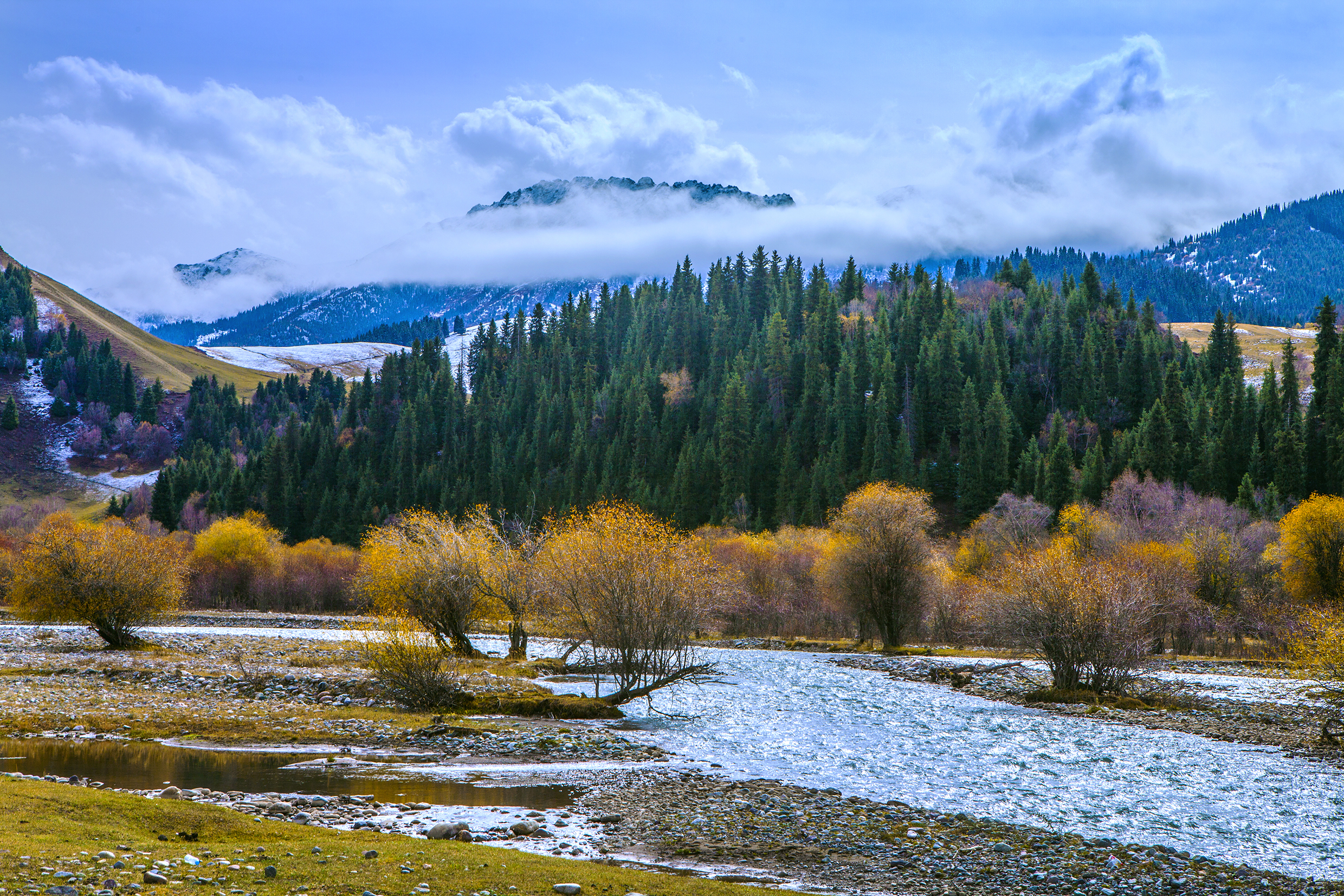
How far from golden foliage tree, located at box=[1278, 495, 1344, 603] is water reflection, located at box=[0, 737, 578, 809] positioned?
6984 centimetres

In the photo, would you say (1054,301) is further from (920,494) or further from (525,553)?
(525,553)

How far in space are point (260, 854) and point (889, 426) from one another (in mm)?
137203

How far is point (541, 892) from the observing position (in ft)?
49.3

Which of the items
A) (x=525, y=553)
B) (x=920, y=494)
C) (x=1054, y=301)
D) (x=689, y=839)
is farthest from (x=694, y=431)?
(x=689, y=839)

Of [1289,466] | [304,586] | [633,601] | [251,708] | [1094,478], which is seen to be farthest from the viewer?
[304,586]

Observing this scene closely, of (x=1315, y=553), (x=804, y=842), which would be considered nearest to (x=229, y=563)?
(x=1315, y=553)

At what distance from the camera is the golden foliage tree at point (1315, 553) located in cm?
7269

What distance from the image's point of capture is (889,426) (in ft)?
482

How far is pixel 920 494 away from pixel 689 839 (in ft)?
182

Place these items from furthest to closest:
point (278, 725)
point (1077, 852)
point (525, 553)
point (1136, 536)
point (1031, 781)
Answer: point (1136, 536), point (525, 553), point (278, 725), point (1031, 781), point (1077, 852)

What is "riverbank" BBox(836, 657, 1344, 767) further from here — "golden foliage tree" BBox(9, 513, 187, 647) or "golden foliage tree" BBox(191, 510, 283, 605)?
"golden foliage tree" BBox(191, 510, 283, 605)

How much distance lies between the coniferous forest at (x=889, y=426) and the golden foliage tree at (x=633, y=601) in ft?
282

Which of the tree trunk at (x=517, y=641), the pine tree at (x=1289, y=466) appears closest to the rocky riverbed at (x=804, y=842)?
the tree trunk at (x=517, y=641)

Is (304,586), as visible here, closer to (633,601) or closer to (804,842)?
(633,601)
